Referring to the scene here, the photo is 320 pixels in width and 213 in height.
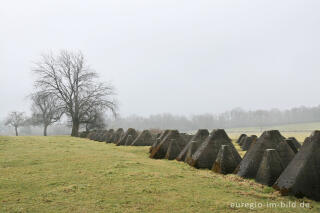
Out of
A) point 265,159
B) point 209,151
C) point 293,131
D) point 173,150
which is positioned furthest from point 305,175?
point 293,131

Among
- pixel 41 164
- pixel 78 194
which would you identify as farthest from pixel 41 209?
pixel 41 164

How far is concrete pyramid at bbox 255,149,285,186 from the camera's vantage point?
676 centimetres

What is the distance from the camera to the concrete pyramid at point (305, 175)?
226 inches

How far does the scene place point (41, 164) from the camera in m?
9.48

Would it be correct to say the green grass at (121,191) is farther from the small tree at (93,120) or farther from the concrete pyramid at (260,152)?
the small tree at (93,120)

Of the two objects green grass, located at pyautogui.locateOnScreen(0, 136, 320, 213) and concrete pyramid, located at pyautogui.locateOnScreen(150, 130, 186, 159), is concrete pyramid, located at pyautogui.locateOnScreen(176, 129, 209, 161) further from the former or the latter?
green grass, located at pyautogui.locateOnScreen(0, 136, 320, 213)

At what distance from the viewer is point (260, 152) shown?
7.88m

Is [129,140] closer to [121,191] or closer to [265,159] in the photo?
[265,159]

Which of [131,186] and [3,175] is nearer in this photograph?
[131,186]

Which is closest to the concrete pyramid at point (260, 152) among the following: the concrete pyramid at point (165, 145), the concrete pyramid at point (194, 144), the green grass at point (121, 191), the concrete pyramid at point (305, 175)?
the green grass at point (121, 191)

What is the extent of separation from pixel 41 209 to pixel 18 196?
1.22 metres

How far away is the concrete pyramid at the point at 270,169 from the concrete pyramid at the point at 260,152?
0.54m

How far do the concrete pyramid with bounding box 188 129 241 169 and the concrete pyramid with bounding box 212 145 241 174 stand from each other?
11.9 inches

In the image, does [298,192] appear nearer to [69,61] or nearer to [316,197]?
[316,197]
